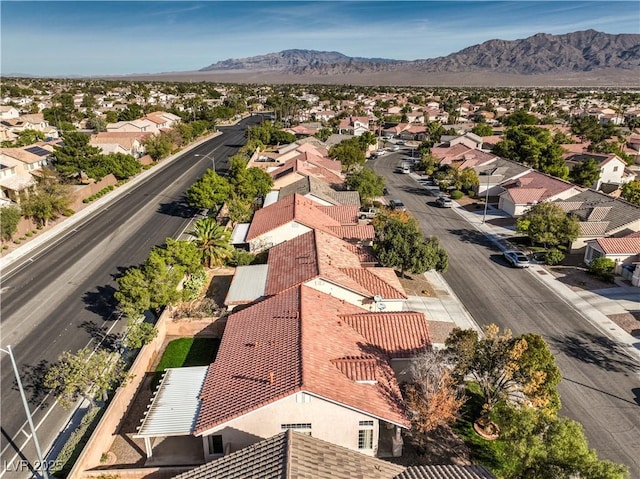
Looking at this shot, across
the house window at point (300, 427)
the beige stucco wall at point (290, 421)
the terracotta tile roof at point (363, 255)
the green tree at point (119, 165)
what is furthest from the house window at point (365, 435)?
the green tree at point (119, 165)

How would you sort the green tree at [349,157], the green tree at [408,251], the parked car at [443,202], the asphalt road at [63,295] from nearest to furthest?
the asphalt road at [63,295], the green tree at [408,251], the parked car at [443,202], the green tree at [349,157]

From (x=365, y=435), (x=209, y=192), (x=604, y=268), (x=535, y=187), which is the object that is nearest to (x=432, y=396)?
(x=365, y=435)

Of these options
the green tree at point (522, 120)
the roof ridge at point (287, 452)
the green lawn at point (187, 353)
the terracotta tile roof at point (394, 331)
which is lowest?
the green lawn at point (187, 353)

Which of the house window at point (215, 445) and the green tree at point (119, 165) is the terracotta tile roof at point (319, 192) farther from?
the house window at point (215, 445)

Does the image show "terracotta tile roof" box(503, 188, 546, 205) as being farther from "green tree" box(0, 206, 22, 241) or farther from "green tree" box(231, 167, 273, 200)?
"green tree" box(0, 206, 22, 241)

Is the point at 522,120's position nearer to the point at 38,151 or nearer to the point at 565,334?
the point at 565,334
